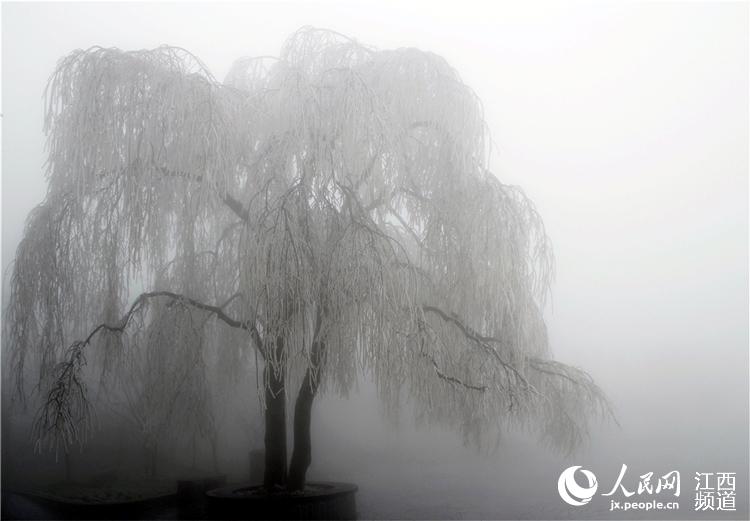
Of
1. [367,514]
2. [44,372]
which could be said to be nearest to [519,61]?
[367,514]

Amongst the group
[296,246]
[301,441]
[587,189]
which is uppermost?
[587,189]

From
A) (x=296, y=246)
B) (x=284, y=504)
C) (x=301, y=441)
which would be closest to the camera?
(x=296, y=246)

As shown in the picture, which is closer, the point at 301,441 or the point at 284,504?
the point at 284,504

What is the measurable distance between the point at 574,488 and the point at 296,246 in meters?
1.45

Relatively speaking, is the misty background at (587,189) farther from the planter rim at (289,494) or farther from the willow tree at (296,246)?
the willow tree at (296,246)

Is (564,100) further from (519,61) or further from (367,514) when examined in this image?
(367,514)

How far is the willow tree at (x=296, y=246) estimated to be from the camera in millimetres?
2742

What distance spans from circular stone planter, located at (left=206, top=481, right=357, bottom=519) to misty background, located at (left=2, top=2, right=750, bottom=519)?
126mm

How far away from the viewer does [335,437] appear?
3199mm

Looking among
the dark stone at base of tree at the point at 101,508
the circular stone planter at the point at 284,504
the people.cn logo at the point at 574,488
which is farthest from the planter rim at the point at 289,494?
the people.cn logo at the point at 574,488

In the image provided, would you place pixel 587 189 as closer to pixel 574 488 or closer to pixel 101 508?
pixel 574 488

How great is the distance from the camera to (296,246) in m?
2.70

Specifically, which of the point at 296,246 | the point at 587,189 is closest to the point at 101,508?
the point at 296,246

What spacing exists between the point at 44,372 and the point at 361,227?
144 cm
